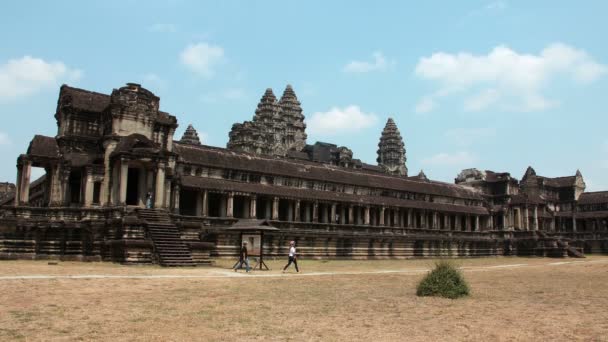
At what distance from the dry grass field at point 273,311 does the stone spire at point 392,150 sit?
98110 mm

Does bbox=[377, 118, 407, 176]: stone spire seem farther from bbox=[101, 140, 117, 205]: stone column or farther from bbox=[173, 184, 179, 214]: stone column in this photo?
bbox=[101, 140, 117, 205]: stone column

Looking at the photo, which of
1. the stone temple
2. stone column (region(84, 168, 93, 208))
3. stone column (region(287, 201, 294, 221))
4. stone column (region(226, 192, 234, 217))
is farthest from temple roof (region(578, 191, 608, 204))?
stone column (region(84, 168, 93, 208))

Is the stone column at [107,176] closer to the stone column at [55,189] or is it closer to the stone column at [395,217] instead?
the stone column at [55,189]

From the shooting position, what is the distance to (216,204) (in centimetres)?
4938

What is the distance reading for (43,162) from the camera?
35188mm

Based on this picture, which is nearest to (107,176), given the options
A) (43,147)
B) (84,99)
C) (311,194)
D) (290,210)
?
(43,147)

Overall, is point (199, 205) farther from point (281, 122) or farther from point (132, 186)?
point (281, 122)

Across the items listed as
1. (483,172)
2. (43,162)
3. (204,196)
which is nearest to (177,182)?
(204,196)

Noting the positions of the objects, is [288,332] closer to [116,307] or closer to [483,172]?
[116,307]

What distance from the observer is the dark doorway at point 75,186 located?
37244mm

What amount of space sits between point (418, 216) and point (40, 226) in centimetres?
4455

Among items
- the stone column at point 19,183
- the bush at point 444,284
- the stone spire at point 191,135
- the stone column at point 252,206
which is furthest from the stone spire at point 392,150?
the bush at point 444,284

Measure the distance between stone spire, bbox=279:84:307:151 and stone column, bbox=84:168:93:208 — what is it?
244 feet

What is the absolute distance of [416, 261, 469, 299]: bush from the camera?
18.0m
